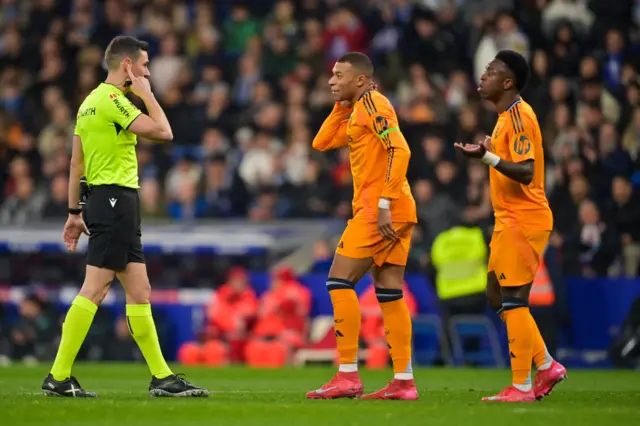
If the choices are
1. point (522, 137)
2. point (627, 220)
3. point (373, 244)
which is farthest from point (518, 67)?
point (627, 220)

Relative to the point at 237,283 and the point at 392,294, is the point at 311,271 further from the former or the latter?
the point at 392,294

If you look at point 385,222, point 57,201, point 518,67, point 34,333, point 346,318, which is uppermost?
point 518,67

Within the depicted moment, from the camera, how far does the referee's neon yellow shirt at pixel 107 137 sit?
9.41 metres

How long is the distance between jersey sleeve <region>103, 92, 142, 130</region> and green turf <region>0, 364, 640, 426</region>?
2.01m

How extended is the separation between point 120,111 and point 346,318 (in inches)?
87.7

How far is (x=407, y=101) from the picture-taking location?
786 inches

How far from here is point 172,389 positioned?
31.0 feet

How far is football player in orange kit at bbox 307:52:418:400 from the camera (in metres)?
9.33

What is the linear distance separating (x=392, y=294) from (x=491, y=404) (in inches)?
43.7

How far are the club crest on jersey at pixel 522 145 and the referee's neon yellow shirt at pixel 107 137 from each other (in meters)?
2.73

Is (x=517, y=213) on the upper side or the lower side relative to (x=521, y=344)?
upper

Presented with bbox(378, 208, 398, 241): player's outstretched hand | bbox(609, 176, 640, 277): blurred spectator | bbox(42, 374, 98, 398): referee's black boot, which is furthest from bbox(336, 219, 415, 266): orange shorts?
bbox(609, 176, 640, 277): blurred spectator

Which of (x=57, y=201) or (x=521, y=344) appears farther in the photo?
(x=57, y=201)

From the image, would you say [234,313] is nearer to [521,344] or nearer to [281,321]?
[281,321]
